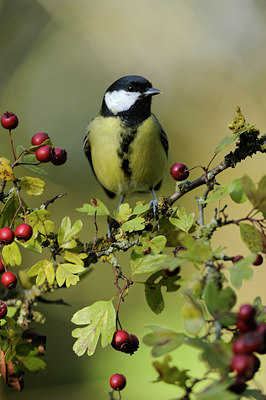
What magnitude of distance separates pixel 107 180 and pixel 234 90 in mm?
3624

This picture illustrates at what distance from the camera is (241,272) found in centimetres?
69

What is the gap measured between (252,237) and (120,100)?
172 centimetres

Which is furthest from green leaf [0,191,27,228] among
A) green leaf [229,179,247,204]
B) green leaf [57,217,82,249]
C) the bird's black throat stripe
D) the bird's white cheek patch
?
the bird's white cheek patch

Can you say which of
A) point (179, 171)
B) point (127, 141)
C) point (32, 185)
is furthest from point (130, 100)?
point (32, 185)

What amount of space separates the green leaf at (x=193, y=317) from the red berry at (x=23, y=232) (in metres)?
0.42

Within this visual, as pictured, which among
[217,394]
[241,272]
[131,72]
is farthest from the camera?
[131,72]

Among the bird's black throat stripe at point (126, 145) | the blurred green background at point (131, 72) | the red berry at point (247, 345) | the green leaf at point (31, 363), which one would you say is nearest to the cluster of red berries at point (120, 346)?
the green leaf at point (31, 363)

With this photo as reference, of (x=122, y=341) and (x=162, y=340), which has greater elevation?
(x=162, y=340)

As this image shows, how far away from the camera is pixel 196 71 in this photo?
6113 millimetres

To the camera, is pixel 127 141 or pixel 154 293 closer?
pixel 154 293

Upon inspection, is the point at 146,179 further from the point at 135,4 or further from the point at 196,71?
the point at 135,4

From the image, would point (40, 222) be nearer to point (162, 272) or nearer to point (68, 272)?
point (68, 272)

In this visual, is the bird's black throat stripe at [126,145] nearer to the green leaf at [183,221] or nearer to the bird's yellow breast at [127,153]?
the bird's yellow breast at [127,153]

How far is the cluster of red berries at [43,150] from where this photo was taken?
106 cm
